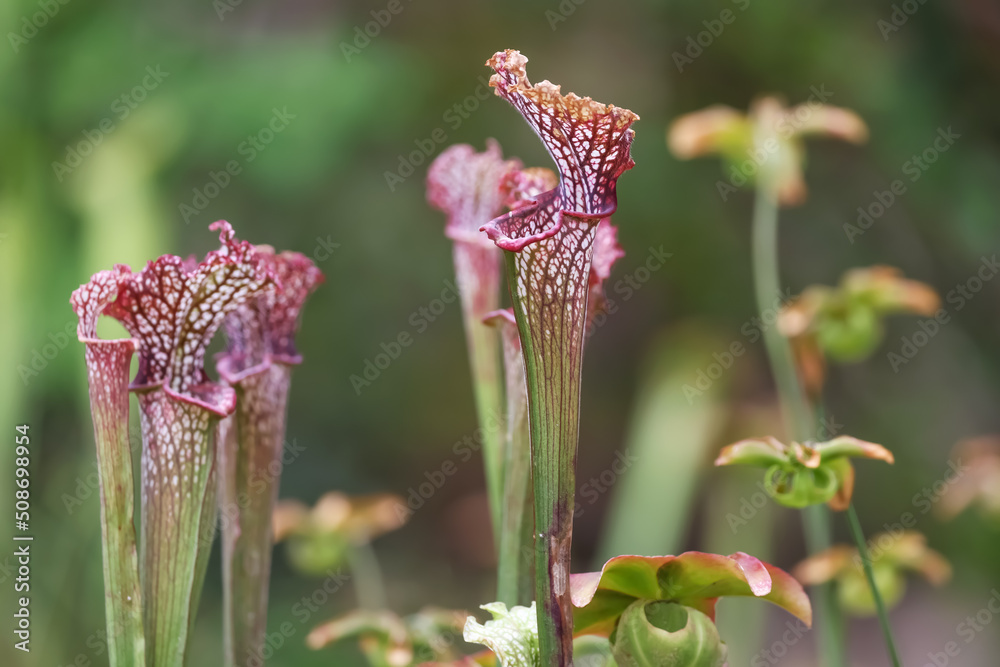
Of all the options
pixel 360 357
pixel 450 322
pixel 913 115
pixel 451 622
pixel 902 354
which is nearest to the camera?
pixel 451 622

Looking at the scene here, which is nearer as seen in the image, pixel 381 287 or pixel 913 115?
pixel 913 115

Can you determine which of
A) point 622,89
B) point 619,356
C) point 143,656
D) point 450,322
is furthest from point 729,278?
point 143,656

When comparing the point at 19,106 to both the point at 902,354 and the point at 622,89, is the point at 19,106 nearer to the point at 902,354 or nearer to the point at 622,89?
the point at 622,89
